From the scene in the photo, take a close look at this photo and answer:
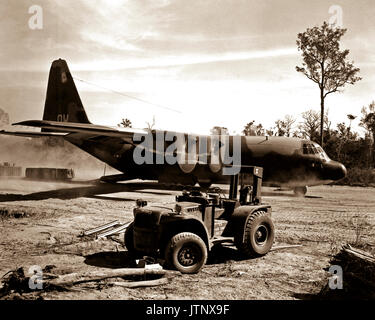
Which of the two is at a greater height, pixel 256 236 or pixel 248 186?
pixel 248 186

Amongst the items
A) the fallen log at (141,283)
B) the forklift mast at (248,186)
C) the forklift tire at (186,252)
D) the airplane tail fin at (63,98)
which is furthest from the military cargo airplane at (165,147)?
the fallen log at (141,283)

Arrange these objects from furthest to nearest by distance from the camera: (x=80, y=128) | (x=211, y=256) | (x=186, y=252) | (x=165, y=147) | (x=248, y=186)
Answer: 1. (x=165, y=147)
2. (x=80, y=128)
3. (x=248, y=186)
4. (x=211, y=256)
5. (x=186, y=252)


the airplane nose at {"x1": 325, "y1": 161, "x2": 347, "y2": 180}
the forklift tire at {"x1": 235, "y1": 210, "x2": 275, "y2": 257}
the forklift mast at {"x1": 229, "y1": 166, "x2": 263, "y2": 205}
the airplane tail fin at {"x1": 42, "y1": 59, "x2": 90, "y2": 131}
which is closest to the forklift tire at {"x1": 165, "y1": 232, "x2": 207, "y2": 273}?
the forklift tire at {"x1": 235, "y1": 210, "x2": 275, "y2": 257}

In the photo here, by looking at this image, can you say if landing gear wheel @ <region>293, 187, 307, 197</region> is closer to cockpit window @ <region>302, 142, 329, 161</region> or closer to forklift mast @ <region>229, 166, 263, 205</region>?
cockpit window @ <region>302, 142, 329, 161</region>

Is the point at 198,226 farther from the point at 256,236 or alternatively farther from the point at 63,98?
the point at 63,98

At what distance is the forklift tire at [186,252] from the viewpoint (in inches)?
269

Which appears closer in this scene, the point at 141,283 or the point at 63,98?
the point at 141,283

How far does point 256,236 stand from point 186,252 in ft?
7.51

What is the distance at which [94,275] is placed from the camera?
6.29 meters

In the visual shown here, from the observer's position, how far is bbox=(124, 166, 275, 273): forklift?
7047mm

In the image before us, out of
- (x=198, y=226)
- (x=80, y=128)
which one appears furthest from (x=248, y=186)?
(x=80, y=128)

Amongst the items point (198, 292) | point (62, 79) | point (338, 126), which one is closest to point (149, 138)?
point (62, 79)
